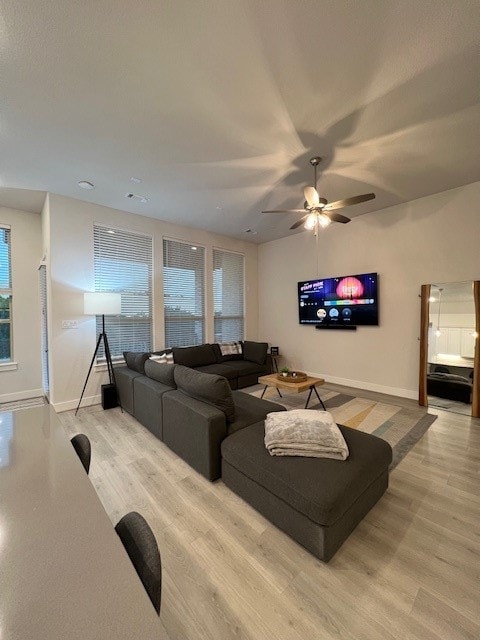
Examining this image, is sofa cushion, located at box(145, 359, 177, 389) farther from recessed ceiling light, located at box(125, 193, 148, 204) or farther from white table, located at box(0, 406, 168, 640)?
recessed ceiling light, located at box(125, 193, 148, 204)

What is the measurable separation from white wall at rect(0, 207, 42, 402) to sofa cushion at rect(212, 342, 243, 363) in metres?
3.08

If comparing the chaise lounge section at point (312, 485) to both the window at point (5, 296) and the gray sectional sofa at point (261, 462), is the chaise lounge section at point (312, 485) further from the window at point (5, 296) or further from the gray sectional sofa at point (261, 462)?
the window at point (5, 296)

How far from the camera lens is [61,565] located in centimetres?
66

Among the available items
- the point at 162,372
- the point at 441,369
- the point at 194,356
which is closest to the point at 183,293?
the point at 194,356

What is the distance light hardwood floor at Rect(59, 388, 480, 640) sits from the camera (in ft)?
4.00

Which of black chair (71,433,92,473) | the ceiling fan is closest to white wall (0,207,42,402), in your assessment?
black chair (71,433,92,473)

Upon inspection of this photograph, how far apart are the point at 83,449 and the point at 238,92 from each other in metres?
2.61

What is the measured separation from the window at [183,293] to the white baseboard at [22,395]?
2.28 metres

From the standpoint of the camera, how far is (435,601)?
1307 mm

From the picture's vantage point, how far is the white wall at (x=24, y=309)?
4.31m

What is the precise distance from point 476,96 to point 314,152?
1.29 metres

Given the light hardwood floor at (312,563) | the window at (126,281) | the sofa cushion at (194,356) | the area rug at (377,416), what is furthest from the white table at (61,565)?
the window at (126,281)

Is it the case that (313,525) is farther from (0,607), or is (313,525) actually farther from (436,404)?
(436,404)

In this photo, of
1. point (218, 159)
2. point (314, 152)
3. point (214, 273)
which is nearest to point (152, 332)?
point (214, 273)
